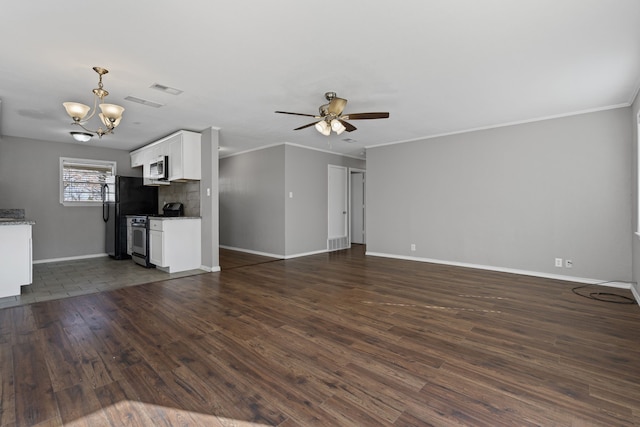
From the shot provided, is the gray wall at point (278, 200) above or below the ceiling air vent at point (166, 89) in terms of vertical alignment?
below

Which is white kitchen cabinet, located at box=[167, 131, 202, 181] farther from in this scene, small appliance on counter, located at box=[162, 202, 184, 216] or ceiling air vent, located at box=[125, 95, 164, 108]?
ceiling air vent, located at box=[125, 95, 164, 108]

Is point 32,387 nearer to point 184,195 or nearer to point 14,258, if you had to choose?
point 14,258

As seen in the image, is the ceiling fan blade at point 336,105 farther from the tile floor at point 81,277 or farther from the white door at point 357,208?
the white door at point 357,208

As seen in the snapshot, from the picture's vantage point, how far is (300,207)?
22.5 ft

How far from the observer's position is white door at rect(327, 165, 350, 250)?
7.60m

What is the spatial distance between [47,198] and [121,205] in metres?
1.43

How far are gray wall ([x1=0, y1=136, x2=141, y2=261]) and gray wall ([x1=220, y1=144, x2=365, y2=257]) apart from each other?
9.35 feet

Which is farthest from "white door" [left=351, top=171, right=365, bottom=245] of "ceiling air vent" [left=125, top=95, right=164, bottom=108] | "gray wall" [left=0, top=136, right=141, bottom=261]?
"gray wall" [left=0, top=136, right=141, bottom=261]

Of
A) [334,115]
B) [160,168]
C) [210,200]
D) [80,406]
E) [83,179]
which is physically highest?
[334,115]

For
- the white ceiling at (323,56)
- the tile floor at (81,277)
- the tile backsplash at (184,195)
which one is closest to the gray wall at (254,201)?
the tile backsplash at (184,195)

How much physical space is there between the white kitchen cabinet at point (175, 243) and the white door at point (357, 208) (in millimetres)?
4684

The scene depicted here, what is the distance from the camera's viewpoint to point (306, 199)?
7.00m

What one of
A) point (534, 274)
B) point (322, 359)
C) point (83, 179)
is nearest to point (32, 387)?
point (322, 359)

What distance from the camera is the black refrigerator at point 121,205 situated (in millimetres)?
6336
